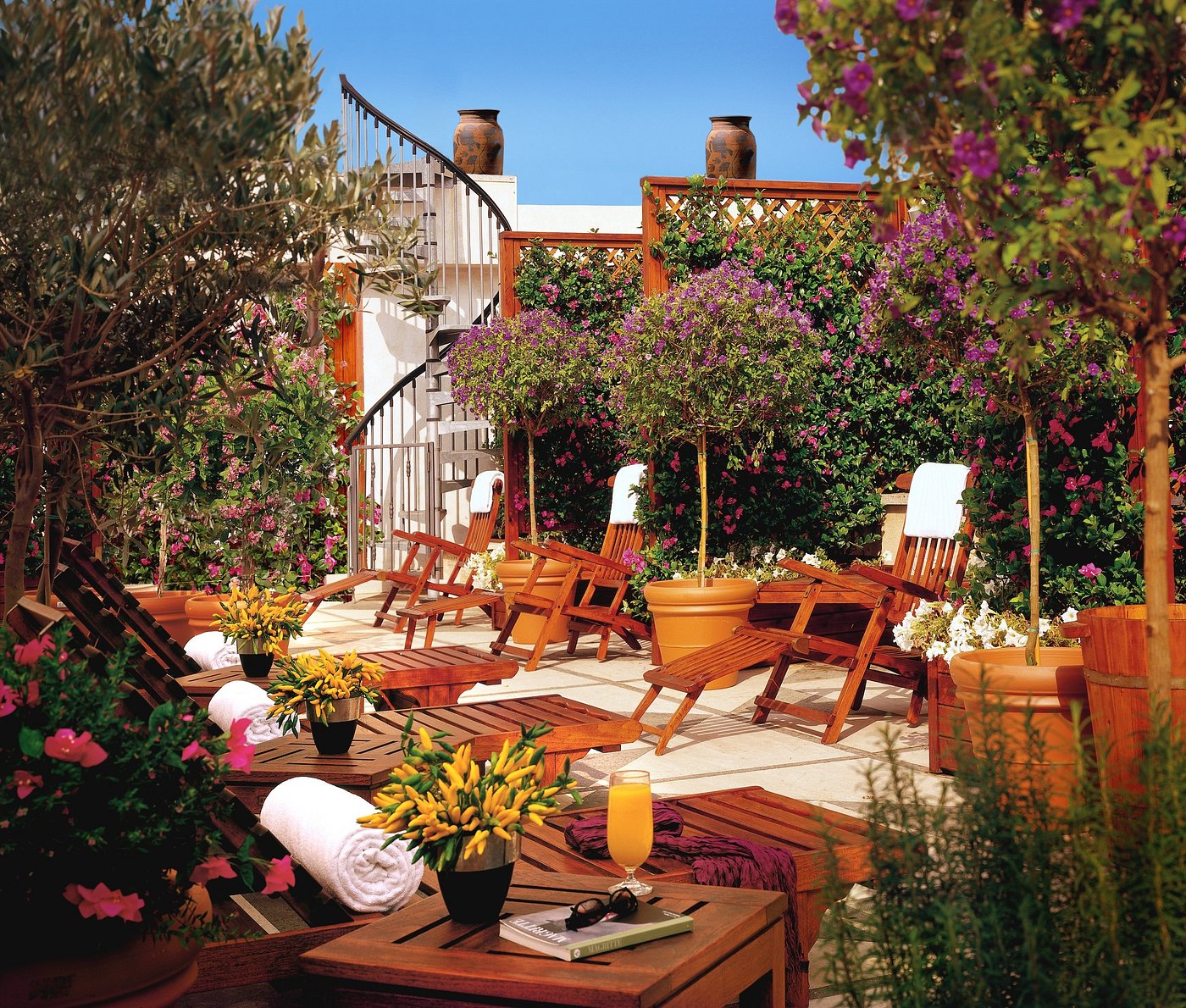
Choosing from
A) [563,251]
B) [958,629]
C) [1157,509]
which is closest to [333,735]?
[1157,509]

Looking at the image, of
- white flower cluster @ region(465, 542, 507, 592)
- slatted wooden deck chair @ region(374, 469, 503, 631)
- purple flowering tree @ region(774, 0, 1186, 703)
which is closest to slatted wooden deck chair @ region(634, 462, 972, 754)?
purple flowering tree @ region(774, 0, 1186, 703)

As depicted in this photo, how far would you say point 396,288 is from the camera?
2689 mm

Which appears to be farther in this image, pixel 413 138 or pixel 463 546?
pixel 413 138

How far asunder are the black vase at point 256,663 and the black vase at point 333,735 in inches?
38.8

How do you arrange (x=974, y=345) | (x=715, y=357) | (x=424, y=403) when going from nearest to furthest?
(x=974, y=345) < (x=715, y=357) < (x=424, y=403)

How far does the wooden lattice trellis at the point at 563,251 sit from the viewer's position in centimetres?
896

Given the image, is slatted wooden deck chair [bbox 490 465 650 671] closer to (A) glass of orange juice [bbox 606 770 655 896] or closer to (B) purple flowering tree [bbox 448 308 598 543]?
(B) purple flowering tree [bbox 448 308 598 543]

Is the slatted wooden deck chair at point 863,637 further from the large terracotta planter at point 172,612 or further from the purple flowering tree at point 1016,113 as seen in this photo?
the purple flowering tree at point 1016,113

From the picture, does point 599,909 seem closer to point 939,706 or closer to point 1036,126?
point 1036,126

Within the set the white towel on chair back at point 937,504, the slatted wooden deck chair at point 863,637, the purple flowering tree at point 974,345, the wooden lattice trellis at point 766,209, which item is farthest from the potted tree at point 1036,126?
the wooden lattice trellis at point 766,209

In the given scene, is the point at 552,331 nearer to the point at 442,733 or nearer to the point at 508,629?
Answer: the point at 508,629

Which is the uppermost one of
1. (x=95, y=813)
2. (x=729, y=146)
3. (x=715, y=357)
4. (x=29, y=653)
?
(x=729, y=146)

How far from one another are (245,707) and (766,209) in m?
4.82

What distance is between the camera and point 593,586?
23.4 feet
